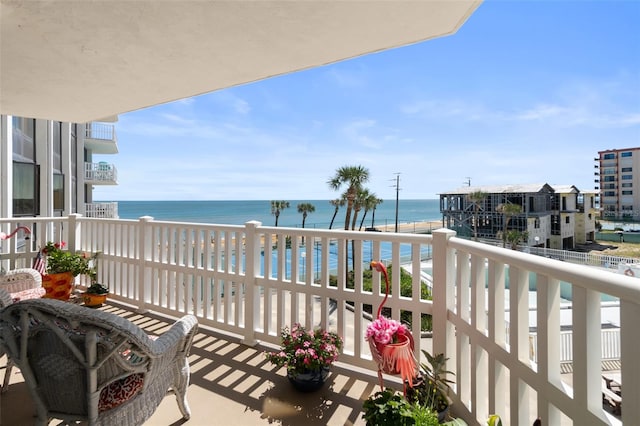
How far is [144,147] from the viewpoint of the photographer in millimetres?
27328

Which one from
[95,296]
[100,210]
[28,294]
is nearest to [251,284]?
[28,294]

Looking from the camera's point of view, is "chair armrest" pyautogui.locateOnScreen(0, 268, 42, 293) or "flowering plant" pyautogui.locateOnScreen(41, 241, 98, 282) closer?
"chair armrest" pyautogui.locateOnScreen(0, 268, 42, 293)

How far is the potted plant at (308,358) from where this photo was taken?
208 centimetres

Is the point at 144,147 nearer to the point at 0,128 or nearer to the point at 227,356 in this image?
the point at 0,128

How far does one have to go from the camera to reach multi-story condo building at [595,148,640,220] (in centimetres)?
2883

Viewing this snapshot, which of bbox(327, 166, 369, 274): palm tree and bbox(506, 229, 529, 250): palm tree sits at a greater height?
bbox(327, 166, 369, 274): palm tree

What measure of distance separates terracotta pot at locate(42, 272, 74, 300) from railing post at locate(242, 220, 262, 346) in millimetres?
2556

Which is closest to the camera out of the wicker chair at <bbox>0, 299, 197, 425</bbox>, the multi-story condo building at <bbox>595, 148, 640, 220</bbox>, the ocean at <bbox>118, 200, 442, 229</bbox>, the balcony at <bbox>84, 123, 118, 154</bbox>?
the wicker chair at <bbox>0, 299, 197, 425</bbox>

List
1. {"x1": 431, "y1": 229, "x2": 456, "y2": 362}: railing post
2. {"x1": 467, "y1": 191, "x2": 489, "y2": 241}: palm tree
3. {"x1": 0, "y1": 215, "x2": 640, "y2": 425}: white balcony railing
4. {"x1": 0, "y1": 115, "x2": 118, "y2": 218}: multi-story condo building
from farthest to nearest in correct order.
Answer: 1. {"x1": 467, "y1": 191, "x2": 489, "y2": 241}: palm tree
2. {"x1": 0, "y1": 115, "x2": 118, "y2": 218}: multi-story condo building
3. {"x1": 431, "y1": 229, "x2": 456, "y2": 362}: railing post
4. {"x1": 0, "y1": 215, "x2": 640, "y2": 425}: white balcony railing

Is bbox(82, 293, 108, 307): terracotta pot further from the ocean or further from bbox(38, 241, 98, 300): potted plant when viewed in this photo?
the ocean

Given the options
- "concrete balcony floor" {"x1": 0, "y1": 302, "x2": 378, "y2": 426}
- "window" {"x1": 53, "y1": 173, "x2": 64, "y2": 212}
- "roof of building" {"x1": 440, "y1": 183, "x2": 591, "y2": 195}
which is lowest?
"concrete balcony floor" {"x1": 0, "y1": 302, "x2": 378, "y2": 426}

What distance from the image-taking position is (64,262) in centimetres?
375

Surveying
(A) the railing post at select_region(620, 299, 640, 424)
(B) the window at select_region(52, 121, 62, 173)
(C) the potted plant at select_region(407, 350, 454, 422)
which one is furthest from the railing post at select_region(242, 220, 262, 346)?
(B) the window at select_region(52, 121, 62, 173)

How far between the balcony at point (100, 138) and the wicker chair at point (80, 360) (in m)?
13.6
